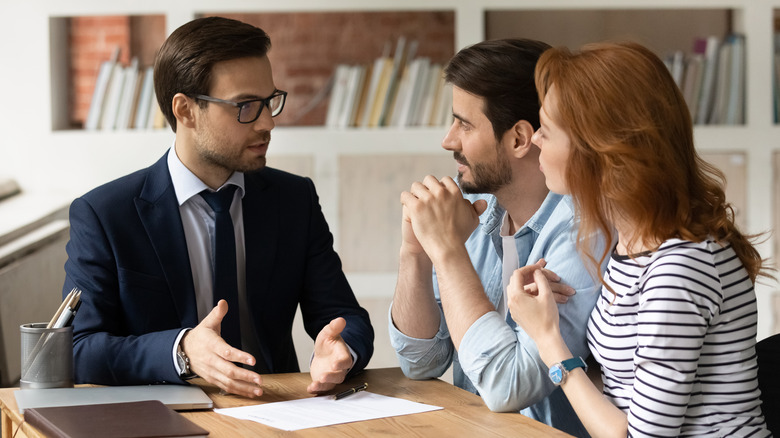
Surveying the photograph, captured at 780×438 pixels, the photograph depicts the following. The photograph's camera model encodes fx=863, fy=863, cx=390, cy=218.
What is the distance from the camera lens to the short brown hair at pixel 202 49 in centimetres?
206

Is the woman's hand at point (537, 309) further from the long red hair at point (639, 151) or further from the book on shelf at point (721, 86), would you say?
the book on shelf at point (721, 86)

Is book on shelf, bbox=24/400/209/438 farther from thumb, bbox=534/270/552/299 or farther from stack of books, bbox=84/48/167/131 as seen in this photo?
stack of books, bbox=84/48/167/131

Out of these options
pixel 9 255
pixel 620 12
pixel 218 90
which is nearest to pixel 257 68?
pixel 218 90

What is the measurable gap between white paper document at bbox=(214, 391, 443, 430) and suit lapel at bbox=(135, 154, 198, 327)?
464mm

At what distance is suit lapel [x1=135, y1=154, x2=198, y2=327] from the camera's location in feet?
6.25

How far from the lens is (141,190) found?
6.48ft

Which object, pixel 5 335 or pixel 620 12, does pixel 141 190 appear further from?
pixel 620 12

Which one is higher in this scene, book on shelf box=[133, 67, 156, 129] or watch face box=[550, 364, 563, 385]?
book on shelf box=[133, 67, 156, 129]

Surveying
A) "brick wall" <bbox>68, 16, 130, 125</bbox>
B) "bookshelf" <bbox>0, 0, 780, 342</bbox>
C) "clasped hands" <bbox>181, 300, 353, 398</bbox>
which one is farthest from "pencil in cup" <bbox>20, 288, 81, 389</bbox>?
"brick wall" <bbox>68, 16, 130, 125</bbox>

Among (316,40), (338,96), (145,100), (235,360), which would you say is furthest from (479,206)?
(316,40)

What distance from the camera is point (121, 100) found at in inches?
145

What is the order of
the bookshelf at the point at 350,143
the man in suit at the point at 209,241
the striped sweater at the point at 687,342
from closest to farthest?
the striped sweater at the point at 687,342 < the man in suit at the point at 209,241 < the bookshelf at the point at 350,143

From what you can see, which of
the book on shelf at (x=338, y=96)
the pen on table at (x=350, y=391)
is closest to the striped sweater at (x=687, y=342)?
the pen on table at (x=350, y=391)

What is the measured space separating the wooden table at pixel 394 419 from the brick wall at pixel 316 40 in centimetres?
290
